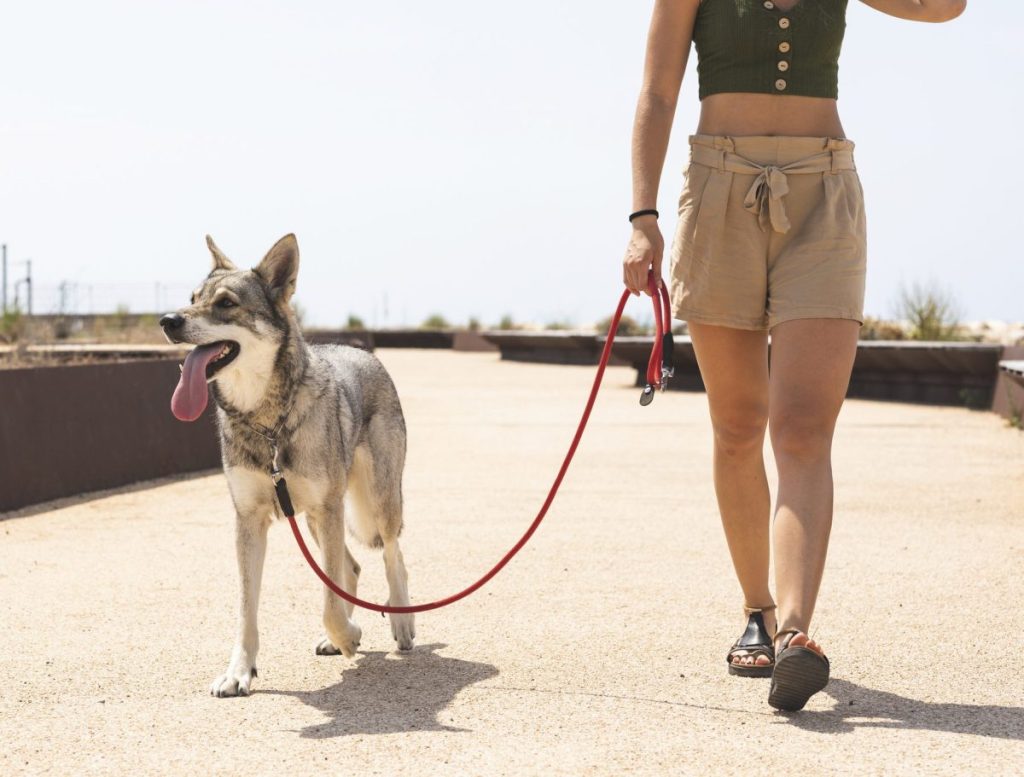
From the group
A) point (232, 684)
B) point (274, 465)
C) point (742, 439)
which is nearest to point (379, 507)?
point (274, 465)

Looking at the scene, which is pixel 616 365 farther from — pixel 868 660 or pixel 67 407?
pixel 868 660

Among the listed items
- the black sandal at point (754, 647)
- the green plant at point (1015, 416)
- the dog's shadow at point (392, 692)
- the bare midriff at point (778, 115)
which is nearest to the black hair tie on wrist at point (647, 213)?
the bare midriff at point (778, 115)

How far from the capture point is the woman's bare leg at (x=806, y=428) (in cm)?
→ 439

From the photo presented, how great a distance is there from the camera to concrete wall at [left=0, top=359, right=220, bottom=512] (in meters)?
9.26

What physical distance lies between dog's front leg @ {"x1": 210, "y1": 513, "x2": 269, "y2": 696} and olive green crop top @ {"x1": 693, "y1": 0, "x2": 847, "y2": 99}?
232cm

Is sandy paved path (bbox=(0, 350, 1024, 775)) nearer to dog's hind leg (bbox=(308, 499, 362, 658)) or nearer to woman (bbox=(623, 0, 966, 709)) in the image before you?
dog's hind leg (bbox=(308, 499, 362, 658))

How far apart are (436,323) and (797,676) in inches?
1617

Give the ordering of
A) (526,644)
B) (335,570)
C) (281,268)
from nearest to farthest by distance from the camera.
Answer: (335,570), (281,268), (526,644)

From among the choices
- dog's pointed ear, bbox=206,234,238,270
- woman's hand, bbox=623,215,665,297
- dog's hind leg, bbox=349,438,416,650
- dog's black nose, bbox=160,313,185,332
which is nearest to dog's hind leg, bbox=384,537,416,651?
dog's hind leg, bbox=349,438,416,650

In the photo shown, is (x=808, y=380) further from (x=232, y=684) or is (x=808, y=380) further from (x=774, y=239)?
(x=232, y=684)

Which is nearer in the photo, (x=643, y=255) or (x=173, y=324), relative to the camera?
(x=643, y=255)

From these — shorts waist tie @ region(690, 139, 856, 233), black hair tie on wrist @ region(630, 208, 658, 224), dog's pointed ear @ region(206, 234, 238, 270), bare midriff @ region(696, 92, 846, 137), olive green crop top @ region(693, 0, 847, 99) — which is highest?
olive green crop top @ region(693, 0, 847, 99)

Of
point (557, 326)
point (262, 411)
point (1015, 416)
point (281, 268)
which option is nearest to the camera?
point (262, 411)

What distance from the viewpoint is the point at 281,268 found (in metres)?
5.29
